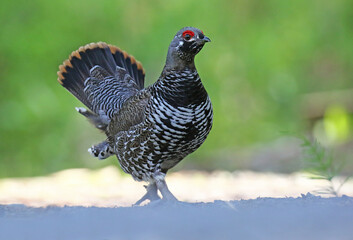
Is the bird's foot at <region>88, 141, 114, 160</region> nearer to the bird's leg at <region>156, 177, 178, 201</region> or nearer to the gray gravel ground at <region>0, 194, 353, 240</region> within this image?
the bird's leg at <region>156, 177, 178, 201</region>

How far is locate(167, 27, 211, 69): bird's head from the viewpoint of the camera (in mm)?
4375

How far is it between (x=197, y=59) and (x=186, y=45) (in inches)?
228

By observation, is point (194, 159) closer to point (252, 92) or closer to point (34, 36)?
point (252, 92)

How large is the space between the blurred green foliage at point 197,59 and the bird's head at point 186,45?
4.73m

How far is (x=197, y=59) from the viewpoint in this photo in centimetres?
1016

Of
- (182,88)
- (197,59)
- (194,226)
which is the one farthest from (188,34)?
(197,59)

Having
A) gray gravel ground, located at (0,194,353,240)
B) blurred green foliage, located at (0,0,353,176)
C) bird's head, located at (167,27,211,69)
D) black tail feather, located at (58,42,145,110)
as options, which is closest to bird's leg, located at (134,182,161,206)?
bird's head, located at (167,27,211,69)

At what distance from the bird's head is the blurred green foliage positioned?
473cm

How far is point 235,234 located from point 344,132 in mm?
6965

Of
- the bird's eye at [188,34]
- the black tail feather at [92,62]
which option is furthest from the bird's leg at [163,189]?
the black tail feather at [92,62]

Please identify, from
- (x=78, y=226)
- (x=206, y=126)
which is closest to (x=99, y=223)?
(x=78, y=226)

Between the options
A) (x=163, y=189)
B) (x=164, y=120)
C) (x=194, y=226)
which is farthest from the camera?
(x=163, y=189)

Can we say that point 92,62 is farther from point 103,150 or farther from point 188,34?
point 188,34

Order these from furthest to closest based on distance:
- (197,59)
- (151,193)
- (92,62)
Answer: (197,59) < (92,62) < (151,193)
